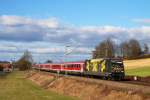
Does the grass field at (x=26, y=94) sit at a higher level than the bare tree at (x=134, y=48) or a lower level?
lower

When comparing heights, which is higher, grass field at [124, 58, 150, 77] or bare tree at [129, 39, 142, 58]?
bare tree at [129, 39, 142, 58]

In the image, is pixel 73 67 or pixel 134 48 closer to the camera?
pixel 73 67

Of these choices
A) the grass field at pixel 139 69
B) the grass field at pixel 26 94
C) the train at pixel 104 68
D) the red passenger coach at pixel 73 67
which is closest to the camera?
the grass field at pixel 26 94

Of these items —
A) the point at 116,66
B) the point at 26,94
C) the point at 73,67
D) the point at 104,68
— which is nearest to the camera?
the point at 26,94

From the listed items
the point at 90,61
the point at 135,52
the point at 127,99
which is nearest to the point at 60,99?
the point at 127,99

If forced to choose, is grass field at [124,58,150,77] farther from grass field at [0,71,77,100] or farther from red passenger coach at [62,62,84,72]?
grass field at [0,71,77,100]

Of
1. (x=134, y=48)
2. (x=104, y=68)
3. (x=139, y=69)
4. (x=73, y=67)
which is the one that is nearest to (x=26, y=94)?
(x=104, y=68)

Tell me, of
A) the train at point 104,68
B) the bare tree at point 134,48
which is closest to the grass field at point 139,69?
the train at point 104,68

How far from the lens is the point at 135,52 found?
16638cm

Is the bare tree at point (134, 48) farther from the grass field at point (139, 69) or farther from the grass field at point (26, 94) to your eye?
the grass field at point (26, 94)

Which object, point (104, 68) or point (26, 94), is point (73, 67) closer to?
point (104, 68)

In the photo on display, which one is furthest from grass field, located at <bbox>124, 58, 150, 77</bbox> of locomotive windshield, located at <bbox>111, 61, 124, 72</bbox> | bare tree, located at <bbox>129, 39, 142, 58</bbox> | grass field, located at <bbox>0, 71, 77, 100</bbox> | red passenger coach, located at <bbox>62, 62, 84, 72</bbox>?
bare tree, located at <bbox>129, 39, 142, 58</bbox>

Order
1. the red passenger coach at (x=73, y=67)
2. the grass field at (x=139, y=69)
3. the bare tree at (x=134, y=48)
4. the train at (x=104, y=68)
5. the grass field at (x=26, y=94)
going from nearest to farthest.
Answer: the grass field at (x=26, y=94) → the train at (x=104, y=68) → the grass field at (x=139, y=69) → the red passenger coach at (x=73, y=67) → the bare tree at (x=134, y=48)

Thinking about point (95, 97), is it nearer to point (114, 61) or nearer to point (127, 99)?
point (127, 99)
